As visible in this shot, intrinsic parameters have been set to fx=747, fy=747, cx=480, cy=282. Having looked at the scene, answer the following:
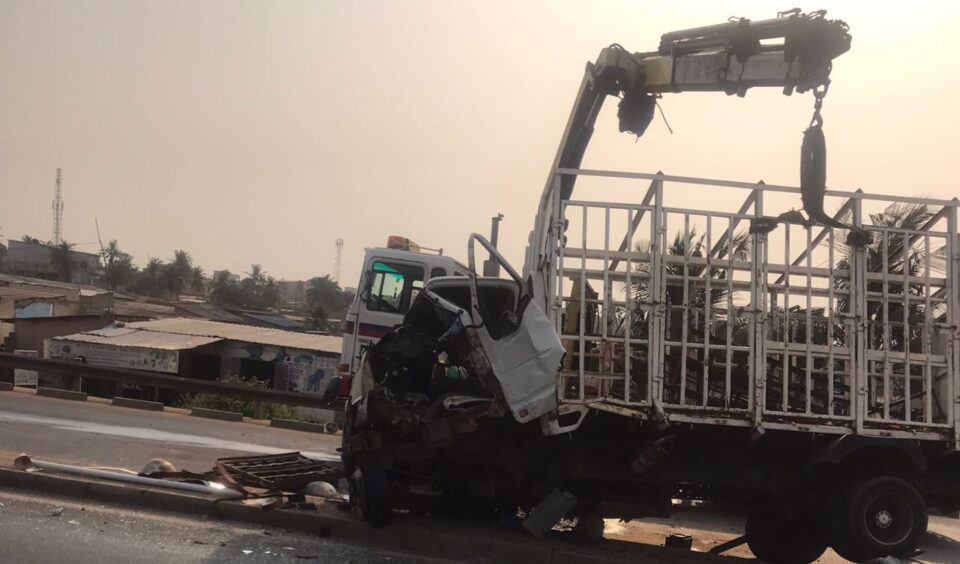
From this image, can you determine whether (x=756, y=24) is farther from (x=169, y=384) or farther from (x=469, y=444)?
(x=169, y=384)

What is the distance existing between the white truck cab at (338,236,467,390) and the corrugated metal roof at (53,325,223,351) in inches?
611

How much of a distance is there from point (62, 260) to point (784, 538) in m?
84.8

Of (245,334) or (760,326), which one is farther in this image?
(245,334)

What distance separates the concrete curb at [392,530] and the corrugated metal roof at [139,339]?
16.9 metres

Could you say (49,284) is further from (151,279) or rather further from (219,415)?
(219,415)

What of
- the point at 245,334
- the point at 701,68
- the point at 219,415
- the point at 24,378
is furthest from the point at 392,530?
the point at 245,334

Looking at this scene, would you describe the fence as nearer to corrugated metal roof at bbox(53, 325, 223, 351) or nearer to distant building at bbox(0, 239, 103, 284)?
corrugated metal roof at bbox(53, 325, 223, 351)

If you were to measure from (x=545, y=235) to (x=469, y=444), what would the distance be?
79.1 inches

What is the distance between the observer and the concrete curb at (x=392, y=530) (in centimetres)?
637

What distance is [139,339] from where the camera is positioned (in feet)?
82.1

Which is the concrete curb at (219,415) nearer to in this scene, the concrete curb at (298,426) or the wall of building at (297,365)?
the concrete curb at (298,426)

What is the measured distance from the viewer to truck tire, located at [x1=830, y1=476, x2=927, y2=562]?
20.8 ft

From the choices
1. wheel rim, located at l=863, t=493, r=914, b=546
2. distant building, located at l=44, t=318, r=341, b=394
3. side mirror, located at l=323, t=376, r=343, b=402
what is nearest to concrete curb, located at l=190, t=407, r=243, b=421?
side mirror, located at l=323, t=376, r=343, b=402

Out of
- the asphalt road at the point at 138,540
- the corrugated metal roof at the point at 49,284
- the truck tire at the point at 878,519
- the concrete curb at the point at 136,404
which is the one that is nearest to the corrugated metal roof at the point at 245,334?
the concrete curb at the point at 136,404
